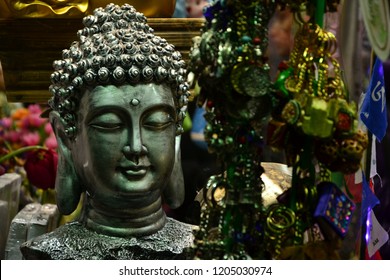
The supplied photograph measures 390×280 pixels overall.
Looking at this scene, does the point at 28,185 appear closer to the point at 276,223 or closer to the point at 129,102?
the point at 129,102

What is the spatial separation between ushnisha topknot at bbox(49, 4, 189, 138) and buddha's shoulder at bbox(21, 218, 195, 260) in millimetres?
200

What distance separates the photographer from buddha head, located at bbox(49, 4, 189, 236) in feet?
7.77

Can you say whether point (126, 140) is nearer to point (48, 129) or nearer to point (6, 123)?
point (48, 129)

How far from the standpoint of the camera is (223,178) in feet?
6.39

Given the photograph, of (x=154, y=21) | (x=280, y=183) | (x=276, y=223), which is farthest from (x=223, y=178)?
(x=154, y=21)

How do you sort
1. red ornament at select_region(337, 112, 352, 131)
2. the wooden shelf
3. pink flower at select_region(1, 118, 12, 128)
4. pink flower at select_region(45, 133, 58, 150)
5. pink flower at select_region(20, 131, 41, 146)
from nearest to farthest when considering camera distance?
1. red ornament at select_region(337, 112, 352, 131)
2. the wooden shelf
3. pink flower at select_region(45, 133, 58, 150)
4. pink flower at select_region(20, 131, 41, 146)
5. pink flower at select_region(1, 118, 12, 128)

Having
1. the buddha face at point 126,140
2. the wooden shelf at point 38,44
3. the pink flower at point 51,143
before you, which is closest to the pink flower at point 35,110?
the pink flower at point 51,143

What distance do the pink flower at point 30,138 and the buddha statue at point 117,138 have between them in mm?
1214

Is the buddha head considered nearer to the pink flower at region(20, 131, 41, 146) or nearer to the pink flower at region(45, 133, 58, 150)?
the pink flower at region(45, 133, 58, 150)

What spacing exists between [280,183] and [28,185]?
1.23 m

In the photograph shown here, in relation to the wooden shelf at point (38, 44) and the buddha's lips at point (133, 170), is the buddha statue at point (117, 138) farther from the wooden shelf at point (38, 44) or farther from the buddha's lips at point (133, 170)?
the wooden shelf at point (38, 44)

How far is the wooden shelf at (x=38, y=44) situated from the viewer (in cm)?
297

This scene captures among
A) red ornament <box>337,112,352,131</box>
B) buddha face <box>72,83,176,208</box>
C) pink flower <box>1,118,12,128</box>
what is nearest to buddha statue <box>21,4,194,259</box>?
buddha face <box>72,83,176,208</box>

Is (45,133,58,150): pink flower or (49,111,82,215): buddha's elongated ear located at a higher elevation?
(49,111,82,215): buddha's elongated ear
